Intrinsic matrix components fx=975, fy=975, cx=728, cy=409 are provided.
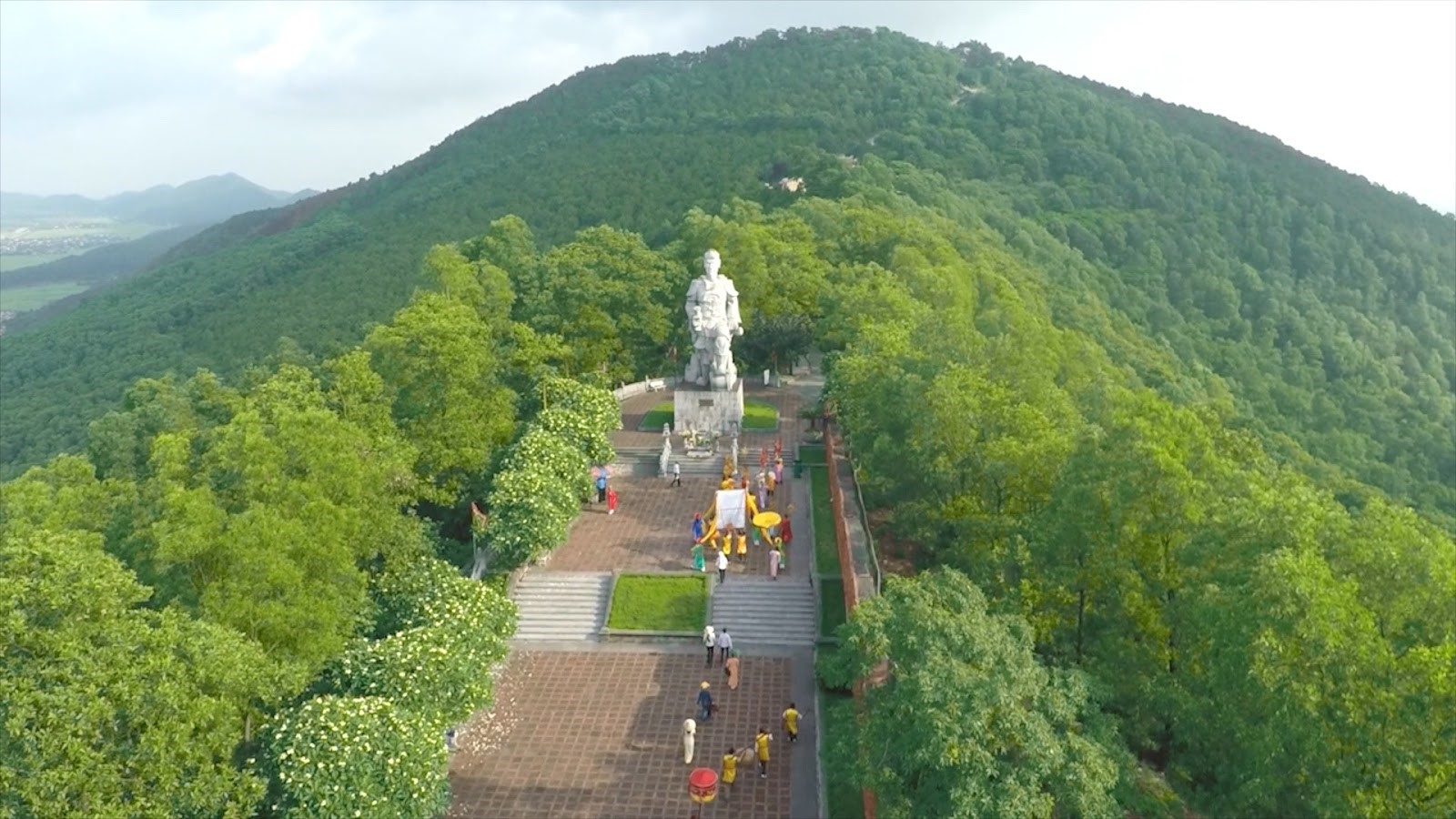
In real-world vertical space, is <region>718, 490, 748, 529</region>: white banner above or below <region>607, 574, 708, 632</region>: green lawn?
above

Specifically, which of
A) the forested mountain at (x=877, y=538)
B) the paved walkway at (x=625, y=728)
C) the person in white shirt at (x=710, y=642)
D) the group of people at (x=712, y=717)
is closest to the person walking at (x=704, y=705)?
the group of people at (x=712, y=717)

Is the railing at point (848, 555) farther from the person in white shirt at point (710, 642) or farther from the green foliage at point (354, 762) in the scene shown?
the green foliage at point (354, 762)

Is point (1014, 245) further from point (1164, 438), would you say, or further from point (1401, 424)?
point (1164, 438)

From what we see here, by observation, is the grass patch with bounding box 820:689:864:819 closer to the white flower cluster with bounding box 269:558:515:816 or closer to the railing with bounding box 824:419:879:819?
the railing with bounding box 824:419:879:819

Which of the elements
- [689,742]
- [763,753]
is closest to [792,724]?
[763,753]

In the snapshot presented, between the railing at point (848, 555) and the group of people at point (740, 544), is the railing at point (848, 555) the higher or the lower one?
the higher one

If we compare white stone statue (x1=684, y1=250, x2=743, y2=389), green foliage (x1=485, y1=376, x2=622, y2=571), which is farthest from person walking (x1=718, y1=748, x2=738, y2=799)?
white stone statue (x1=684, y1=250, x2=743, y2=389)

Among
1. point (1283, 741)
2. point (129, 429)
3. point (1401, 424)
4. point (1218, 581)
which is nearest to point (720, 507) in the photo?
point (1218, 581)
